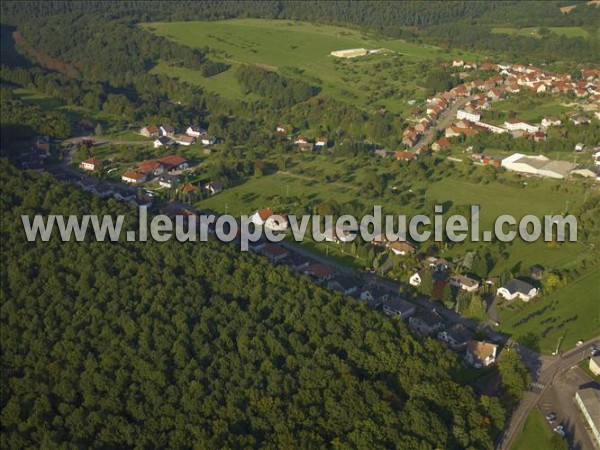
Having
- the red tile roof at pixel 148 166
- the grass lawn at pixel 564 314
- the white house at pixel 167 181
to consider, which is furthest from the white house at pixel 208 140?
the grass lawn at pixel 564 314

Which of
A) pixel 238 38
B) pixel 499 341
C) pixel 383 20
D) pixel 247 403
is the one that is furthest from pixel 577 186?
pixel 383 20

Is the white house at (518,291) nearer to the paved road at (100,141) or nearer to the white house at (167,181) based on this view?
the white house at (167,181)

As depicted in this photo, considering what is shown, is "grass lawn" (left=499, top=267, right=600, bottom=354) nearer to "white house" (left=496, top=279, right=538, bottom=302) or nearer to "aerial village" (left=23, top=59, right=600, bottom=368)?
"white house" (left=496, top=279, right=538, bottom=302)

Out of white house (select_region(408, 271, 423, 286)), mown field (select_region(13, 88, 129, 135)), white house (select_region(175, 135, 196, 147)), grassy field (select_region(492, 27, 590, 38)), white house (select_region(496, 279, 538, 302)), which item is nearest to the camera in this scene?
white house (select_region(496, 279, 538, 302))

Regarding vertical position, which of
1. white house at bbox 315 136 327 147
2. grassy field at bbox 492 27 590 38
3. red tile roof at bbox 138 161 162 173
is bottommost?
white house at bbox 315 136 327 147

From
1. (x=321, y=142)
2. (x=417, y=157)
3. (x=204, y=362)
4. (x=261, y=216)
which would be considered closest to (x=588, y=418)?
(x=204, y=362)

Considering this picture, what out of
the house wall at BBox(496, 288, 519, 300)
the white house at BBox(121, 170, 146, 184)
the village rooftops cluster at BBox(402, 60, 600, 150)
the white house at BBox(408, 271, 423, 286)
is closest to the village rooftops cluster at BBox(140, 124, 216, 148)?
the white house at BBox(121, 170, 146, 184)

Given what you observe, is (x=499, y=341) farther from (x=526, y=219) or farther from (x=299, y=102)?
(x=299, y=102)
